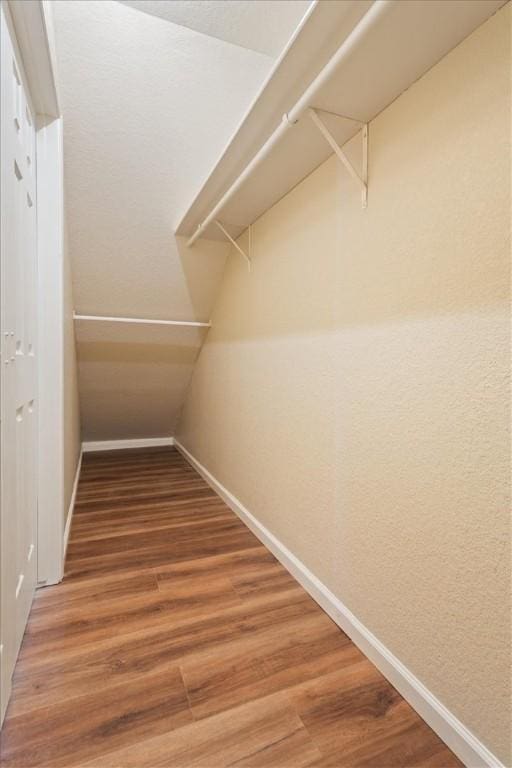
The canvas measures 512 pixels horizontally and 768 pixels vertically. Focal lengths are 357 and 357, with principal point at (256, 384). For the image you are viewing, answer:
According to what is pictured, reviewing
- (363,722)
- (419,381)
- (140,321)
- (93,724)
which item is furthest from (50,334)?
(363,722)

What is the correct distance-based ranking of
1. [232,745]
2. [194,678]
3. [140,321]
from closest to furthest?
[232,745] < [194,678] < [140,321]

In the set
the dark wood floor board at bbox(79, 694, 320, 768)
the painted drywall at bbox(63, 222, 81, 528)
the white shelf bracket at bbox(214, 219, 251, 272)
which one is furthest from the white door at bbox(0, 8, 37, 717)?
the white shelf bracket at bbox(214, 219, 251, 272)

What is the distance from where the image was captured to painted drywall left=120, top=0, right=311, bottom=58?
55.6 inches

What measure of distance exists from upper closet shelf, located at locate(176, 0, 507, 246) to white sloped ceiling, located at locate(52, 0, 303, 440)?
394 millimetres

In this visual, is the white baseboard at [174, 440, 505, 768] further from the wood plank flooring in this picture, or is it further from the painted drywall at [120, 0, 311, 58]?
the painted drywall at [120, 0, 311, 58]

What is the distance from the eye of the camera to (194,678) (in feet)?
3.89

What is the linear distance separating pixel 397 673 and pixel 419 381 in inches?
37.7

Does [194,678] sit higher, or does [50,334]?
[50,334]

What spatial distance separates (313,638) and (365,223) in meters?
1.60

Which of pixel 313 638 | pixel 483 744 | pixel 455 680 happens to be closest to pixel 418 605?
pixel 455 680

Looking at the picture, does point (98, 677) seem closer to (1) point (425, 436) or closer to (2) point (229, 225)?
(1) point (425, 436)

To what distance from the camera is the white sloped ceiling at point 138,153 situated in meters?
1.54

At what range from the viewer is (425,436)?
1.09 meters

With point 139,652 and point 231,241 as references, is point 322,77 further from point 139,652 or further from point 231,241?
point 139,652
